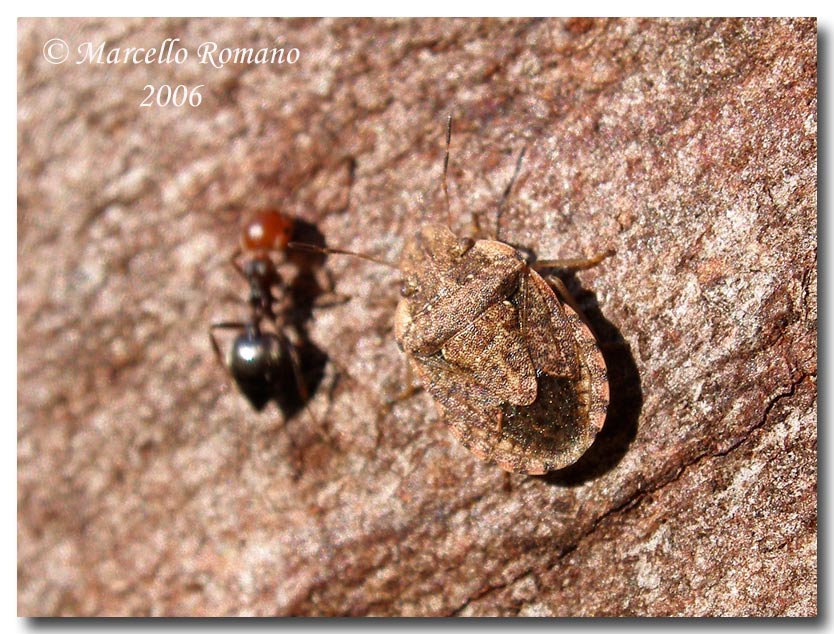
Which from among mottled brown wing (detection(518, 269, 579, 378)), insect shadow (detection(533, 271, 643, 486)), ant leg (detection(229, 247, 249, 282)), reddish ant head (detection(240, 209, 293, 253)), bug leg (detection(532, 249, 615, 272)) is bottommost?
insect shadow (detection(533, 271, 643, 486))

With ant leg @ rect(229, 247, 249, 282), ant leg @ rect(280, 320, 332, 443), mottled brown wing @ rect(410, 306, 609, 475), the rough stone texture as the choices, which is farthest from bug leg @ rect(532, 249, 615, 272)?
ant leg @ rect(229, 247, 249, 282)

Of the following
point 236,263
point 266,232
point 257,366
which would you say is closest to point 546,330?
point 257,366

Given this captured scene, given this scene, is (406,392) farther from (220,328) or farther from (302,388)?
(220,328)

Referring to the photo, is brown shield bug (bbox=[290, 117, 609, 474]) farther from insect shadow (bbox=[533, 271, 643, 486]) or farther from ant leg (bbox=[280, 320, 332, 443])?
ant leg (bbox=[280, 320, 332, 443])

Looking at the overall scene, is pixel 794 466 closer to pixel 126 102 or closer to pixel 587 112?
pixel 587 112

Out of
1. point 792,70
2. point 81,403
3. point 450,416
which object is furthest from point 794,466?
point 81,403

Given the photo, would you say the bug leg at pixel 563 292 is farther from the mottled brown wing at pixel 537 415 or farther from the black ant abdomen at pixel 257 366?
the black ant abdomen at pixel 257 366

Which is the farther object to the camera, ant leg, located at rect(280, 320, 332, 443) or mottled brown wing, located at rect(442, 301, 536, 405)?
ant leg, located at rect(280, 320, 332, 443)
